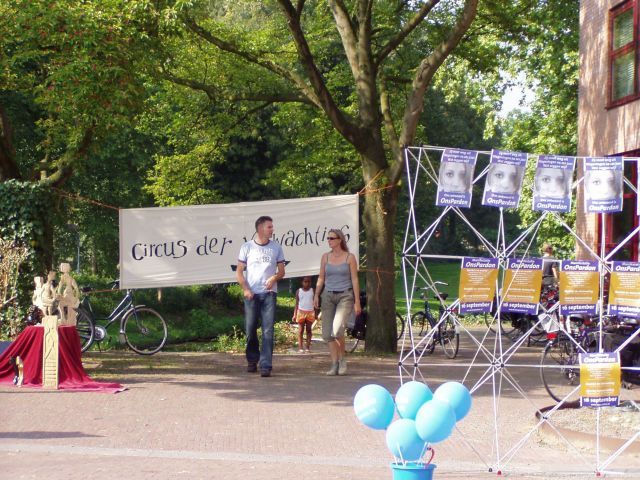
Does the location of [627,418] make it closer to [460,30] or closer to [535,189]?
[535,189]

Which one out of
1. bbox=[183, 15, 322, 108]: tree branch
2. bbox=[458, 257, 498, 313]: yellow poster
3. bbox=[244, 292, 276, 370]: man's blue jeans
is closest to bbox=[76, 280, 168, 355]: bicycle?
bbox=[244, 292, 276, 370]: man's blue jeans

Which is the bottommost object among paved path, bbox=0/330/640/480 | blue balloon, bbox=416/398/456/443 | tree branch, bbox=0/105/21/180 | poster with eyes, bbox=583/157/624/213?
paved path, bbox=0/330/640/480

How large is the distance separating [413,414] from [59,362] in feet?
21.0

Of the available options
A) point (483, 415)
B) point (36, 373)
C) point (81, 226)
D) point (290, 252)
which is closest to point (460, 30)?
point (290, 252)

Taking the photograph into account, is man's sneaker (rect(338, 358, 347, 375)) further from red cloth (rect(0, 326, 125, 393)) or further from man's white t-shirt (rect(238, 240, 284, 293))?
red cloth (rect(0, 326, 125, 393))

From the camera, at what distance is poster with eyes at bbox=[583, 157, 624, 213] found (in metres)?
7.71

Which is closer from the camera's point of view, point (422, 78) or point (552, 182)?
point (552, 182)

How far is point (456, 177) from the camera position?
322 inches

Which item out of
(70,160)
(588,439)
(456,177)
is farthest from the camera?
(70,160)

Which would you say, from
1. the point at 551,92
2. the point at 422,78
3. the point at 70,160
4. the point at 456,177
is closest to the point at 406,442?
the point at 456,177

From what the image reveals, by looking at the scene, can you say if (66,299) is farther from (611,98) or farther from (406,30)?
(611,98)

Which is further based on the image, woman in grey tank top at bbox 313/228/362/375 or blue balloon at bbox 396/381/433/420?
woman in grey tank top at bbox 313/228/362/375

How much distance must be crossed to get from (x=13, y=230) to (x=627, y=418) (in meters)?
8.23

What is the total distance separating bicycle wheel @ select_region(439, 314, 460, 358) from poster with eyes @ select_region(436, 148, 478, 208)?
26.6ft
